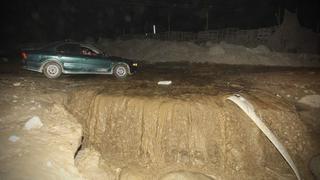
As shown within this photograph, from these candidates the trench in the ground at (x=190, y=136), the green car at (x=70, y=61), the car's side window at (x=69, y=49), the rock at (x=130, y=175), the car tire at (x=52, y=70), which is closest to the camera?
the rock at (x=130, y=175)

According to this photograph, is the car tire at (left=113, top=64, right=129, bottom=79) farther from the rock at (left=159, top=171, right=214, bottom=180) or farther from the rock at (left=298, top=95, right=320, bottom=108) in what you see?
the rock at (left=298, top=95, right=320, bottom=108)

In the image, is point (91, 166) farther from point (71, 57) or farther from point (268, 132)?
point (71, 57)

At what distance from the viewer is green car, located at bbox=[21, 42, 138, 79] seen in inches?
428

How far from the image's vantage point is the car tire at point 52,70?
1103cm

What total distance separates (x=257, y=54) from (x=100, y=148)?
451 inches

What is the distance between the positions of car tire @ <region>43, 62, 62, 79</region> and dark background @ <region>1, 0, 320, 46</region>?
58.6 feet

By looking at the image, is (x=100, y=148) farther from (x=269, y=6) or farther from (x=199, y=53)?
(x=269, y=6)

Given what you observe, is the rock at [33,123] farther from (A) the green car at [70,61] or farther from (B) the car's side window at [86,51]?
(B) the car's side window at [86,51]

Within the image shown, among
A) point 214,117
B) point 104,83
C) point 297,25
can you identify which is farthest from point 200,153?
point 297,25

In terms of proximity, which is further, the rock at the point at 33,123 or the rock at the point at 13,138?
the rock at the point at 33,123

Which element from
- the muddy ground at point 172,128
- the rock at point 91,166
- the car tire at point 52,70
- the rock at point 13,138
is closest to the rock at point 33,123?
the muddy ground at point 172,128

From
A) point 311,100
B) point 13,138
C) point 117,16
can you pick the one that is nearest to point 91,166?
point 13,138

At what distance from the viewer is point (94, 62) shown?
11609 millimetres

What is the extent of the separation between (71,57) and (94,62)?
2.92 feet
